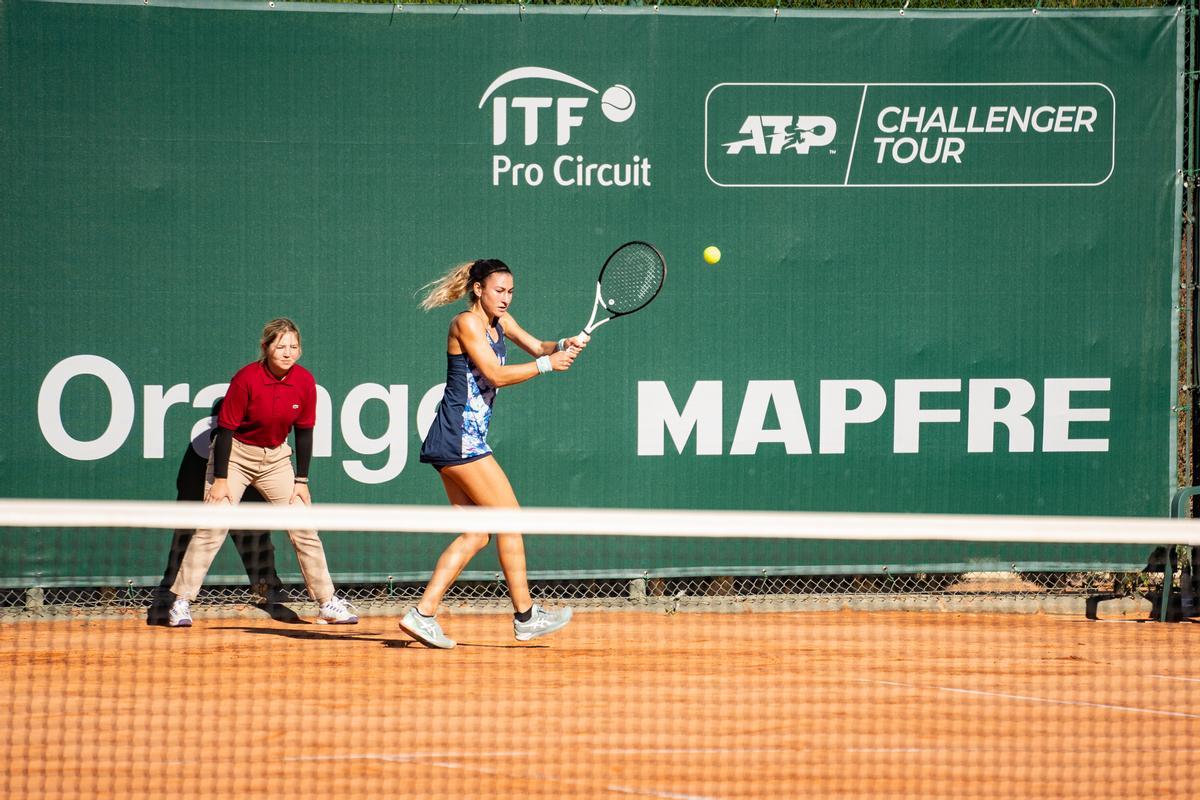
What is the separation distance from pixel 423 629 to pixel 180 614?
4.77ft

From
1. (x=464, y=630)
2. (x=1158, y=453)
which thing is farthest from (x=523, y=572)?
(x=1158, y=453)

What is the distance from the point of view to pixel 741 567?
7.39 m

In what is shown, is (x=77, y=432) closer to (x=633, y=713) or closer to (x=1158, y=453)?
(x=633, y=713)

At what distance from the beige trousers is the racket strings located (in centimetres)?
178

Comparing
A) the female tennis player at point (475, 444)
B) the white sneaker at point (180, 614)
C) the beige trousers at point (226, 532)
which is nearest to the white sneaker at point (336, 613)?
the beige trousers at point (226, 532)

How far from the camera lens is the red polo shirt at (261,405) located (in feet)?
22.0

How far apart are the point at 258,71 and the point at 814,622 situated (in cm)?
394

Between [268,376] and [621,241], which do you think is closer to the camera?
[268,376]

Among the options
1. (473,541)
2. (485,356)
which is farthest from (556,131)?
(473,541)

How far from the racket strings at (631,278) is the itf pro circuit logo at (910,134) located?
64 cm

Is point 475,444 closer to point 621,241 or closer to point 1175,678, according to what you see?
point 621,241

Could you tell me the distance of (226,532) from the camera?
6809 mm

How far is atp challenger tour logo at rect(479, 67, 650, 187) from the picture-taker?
7.24 metres

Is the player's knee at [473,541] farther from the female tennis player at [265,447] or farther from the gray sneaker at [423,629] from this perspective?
the female tennis player at [265,447]
